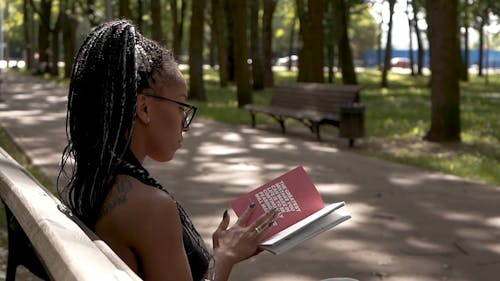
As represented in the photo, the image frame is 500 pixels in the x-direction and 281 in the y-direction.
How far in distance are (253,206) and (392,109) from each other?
941 inches

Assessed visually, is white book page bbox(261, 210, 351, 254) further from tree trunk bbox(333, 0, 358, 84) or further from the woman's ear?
tree trunk bbox(333, 0, 358, 84)

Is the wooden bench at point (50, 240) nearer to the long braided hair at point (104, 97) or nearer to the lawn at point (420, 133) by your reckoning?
the long braided hair at point (104, 97)

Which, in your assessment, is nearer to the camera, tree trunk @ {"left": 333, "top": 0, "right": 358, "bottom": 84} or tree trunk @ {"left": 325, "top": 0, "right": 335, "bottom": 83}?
tree trunk @ {"left": 333, "top": 0, "right": 358, "bottom": 84}

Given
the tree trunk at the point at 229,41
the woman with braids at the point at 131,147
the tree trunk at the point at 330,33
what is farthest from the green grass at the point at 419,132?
the woman with braids at the point at 131,147

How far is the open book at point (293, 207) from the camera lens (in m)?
2.82

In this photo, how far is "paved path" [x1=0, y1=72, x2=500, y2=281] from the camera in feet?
22.5

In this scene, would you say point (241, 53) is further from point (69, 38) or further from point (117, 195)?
point (69, 38)

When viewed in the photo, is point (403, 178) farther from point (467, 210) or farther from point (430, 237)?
point (430, 237)

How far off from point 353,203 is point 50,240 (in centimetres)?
773

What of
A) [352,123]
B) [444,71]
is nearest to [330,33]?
[444,71]

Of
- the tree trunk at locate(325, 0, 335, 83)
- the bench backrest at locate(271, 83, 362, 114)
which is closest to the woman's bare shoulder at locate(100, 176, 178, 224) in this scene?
the bench backrest at locate(271, 83, 362, 114)

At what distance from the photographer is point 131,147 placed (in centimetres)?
256

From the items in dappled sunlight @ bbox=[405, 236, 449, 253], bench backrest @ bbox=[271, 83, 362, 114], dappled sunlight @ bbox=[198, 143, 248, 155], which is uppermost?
bench backrest @ bbox=[271, 83, 362, 114]

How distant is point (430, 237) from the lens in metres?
7.96
